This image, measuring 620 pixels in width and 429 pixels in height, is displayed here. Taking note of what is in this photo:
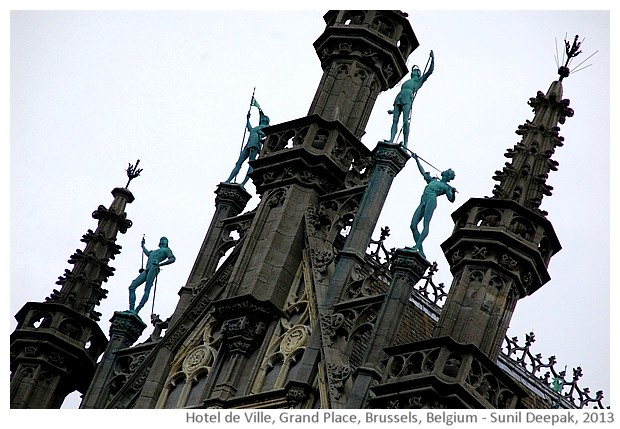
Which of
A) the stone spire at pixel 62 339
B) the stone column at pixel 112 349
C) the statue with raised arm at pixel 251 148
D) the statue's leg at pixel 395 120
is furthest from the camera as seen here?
the statue with raised arm at pixel 251 148

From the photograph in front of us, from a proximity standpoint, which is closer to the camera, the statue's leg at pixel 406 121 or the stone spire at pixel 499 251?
the stone spire at pixel 499 251

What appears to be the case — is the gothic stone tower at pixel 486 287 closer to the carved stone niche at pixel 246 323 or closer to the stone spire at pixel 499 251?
the stone spire at pixel 499 251

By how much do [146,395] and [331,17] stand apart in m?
8.09

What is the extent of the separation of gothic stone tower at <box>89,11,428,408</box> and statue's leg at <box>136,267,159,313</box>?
1368mm

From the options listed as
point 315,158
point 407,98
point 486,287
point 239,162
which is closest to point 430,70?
point 407,98

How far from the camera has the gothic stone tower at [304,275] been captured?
34.7 m

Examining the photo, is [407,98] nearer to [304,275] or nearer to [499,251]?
[304,275]

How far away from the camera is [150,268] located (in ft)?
135

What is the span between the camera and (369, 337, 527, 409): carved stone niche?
103ft

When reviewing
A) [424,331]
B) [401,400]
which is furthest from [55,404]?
[401,400]

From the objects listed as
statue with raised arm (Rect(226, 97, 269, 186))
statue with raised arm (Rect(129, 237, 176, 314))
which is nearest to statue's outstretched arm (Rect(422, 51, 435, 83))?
statue with raised arm (Rect(226, 97, 269, 186))

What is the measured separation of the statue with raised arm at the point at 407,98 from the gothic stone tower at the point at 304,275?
0.55 metres

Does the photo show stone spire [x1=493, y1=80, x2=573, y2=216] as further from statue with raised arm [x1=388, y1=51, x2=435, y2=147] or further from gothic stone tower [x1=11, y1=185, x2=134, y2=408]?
gothic stone tower [x1=11, y1=185, x2=134, y2=408]

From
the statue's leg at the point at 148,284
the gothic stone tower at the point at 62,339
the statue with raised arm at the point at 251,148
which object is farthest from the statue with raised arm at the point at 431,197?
the gothic stone tower at the point at 62,339
